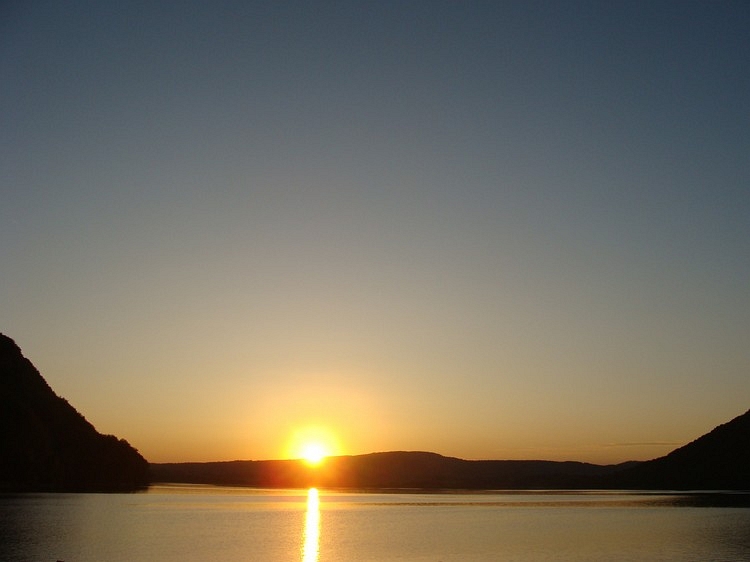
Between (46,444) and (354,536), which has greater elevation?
(46,444)

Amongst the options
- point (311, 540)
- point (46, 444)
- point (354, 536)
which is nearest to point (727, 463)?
point (354, 536)

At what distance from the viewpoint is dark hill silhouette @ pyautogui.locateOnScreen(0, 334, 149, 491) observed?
12188 cm

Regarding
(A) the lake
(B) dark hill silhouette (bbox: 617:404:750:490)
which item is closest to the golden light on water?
(A) the lake

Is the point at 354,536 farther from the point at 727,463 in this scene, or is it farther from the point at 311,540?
the point at 727,463

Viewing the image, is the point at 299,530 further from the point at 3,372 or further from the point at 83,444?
the point at 83,444

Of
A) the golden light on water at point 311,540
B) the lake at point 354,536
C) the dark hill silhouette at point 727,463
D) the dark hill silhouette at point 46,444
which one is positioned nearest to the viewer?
the lake at point 354,536

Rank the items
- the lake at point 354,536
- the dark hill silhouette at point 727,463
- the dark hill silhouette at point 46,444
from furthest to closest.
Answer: the dark hill silhouette at point 727,463 < the dark hill silhouette at point 46,444 < the lake at point 354,536

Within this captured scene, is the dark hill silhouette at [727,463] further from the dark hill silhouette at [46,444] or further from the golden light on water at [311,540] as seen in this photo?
the dark hill silhouette at [46,444]

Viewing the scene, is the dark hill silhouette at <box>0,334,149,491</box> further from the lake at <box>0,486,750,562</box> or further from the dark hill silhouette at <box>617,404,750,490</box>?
the dark hill silhouette at <box>617,404,750,490</box>

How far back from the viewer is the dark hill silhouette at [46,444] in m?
122

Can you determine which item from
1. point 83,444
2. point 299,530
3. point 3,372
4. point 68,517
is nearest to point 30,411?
point 3,372

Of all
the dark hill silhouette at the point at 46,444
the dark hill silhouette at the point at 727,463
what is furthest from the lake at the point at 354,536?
the dark hill silhouette at the point at 727,463

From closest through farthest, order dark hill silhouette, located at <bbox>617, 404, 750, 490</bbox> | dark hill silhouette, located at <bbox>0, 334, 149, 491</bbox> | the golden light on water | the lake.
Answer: the lake < the golden light on water < dark hill silhouette, located at <bbox>0, 334, 149, 491</bbox> < dark hill silhouette, located at <bbox>617, 404, 750, 490</bbox>

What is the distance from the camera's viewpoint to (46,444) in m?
131
